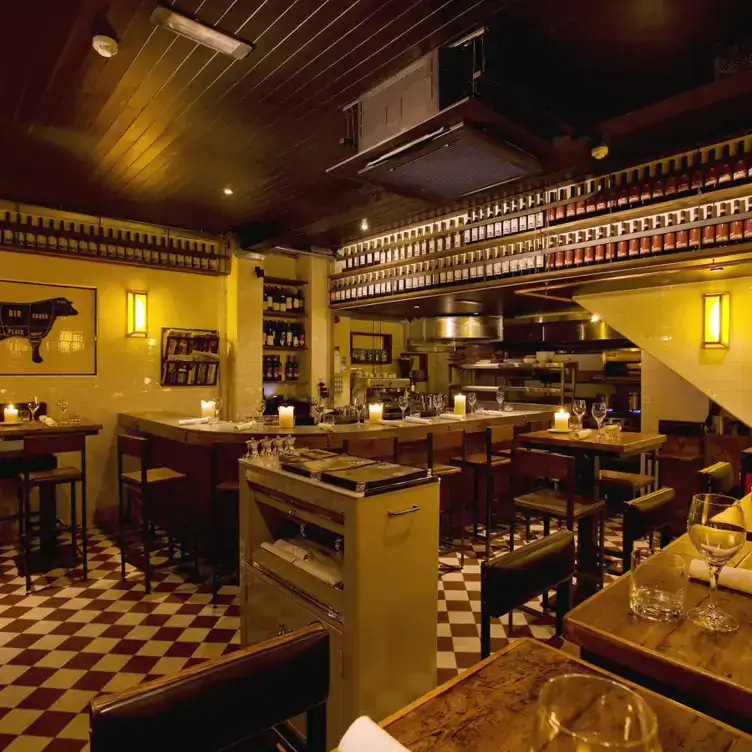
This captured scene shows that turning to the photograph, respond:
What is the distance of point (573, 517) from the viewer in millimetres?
3512

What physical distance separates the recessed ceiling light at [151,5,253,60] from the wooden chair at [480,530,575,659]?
2797 millimetres

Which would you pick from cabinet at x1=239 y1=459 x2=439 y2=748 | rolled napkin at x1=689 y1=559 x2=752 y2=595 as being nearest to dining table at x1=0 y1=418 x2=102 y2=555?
cabinet at x1=239 y1=459 x2=439 y2=748

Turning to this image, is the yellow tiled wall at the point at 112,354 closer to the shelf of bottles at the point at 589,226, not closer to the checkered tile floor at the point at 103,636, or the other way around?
the checkered tile floor at the point at 103,636

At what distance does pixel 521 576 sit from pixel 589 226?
12.2 feet

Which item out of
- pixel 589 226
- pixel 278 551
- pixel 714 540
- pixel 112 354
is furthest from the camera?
pixel 112 354

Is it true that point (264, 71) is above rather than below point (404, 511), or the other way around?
above

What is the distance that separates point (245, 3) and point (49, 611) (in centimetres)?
403

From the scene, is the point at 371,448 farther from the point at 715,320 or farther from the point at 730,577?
the point at 730,577

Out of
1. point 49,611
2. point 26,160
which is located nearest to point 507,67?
point 26,160

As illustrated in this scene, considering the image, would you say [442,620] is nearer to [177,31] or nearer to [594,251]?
[594,251]

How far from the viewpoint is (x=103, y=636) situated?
3.41 meters

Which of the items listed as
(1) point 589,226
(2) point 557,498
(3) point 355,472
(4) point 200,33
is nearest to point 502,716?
(3) point 355,472

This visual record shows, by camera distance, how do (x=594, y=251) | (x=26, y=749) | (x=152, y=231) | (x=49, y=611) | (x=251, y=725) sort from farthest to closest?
(x=152, y=231)
(x=594, y=251)
(x=49, y=611)
(x=26, y=749)
(x=251, y=725)

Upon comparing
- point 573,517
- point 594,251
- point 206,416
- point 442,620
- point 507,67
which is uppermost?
point 507,67
